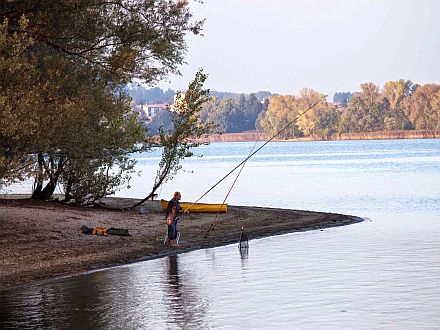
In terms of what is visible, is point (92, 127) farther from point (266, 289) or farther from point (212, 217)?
point (266, 289)

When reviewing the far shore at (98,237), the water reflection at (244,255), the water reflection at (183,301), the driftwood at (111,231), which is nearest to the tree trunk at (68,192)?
the far shore at (98,237)

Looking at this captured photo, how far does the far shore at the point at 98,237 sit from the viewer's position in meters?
29.3

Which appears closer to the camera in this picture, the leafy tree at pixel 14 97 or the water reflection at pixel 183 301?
the water reflection at pixel 183 301

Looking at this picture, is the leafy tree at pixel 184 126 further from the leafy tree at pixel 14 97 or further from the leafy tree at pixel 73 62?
the leafy tree at pixel 14 97

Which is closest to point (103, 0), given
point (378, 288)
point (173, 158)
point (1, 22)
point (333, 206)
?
point (1, 22)

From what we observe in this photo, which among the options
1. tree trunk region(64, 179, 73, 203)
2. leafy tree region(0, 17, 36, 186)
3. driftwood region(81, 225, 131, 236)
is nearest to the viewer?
leafy tree region(0, 17, 36, 186)

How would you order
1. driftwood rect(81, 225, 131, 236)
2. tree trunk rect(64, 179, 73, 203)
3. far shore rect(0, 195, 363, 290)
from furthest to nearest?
tree trunk rect(64, 179, 73, 203) < driftwood rect(81, 225, 131, 236) < far shore rect(0, 195, 363, 290)

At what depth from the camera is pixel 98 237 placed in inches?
1389

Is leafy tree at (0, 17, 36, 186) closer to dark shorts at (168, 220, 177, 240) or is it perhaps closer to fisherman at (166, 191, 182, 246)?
fisherman at (166, 191, 182, 246)

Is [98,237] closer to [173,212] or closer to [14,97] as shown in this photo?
[173,212]

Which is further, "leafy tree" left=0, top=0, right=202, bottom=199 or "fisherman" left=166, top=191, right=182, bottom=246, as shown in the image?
"fisherman" left=166, top=191, right=182, bottom=246

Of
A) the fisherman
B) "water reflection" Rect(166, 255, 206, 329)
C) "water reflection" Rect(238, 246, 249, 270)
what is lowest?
"water reflection" Rect(238, 246, 249, 270)

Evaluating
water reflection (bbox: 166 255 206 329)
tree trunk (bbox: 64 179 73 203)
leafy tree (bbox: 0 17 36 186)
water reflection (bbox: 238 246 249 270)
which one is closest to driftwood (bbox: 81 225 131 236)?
water reflection (bbox: 238 246 249 270)

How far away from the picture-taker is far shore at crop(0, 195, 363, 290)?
29297mm
